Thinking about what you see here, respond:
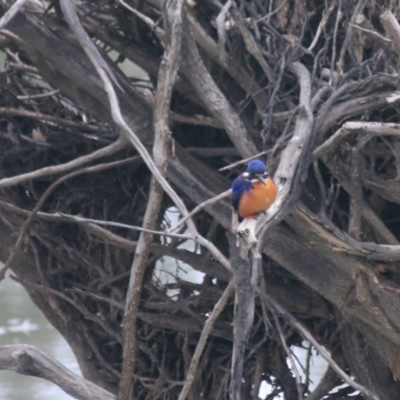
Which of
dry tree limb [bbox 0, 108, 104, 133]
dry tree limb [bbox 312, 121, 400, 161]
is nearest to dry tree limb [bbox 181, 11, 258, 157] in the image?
dry tree limb [bbox 312, 121, 400, 161]

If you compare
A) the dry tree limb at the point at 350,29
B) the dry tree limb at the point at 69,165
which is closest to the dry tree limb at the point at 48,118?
the dry tree limb at the point at 69,165

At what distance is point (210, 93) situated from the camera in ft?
9.50

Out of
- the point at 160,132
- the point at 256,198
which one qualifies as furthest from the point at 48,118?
the point at 256,198

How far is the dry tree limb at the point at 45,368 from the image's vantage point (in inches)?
113

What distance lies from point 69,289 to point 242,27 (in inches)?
55.2

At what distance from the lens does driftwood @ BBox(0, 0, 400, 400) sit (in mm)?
2631

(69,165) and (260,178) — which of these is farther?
(69,165)

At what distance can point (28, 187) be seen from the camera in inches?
144

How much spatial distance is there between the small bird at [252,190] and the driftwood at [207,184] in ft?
0.28

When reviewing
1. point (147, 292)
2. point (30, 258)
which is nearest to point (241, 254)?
point (147, 292)

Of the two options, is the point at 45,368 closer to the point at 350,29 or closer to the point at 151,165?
the point at 151,165

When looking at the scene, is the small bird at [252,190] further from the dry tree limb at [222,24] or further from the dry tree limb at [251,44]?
the dry tree limb at [222,24]

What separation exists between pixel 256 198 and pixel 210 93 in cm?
39

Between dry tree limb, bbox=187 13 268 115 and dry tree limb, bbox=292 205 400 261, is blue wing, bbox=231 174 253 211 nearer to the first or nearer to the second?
dry tree limb, bbox=292 205 400 261
